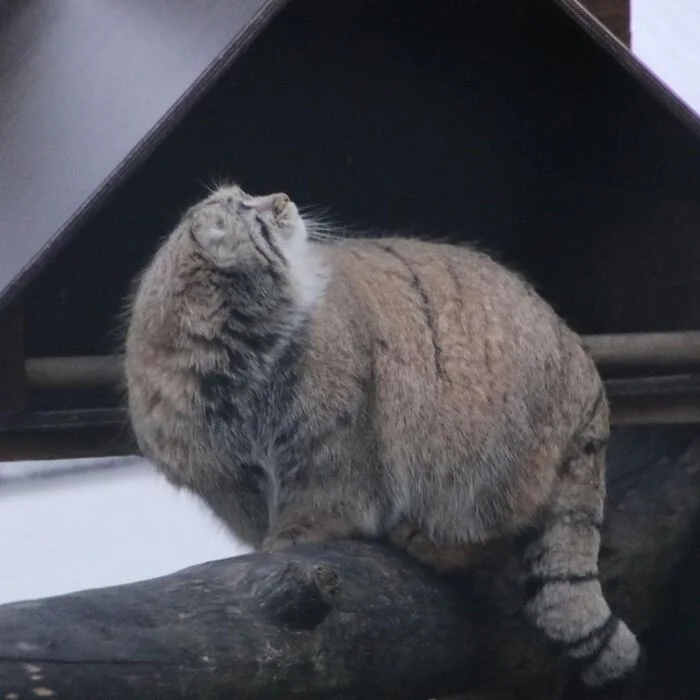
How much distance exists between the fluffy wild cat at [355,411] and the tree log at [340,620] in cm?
12

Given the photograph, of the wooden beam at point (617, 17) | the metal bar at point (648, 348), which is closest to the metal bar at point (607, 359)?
the metal bar at point (648, 348)

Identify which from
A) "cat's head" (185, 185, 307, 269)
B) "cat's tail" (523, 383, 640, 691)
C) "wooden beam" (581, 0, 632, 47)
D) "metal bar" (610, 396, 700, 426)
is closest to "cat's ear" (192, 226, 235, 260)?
"cat's head" (185, 185, 307, 269)

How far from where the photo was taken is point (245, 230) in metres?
3.08

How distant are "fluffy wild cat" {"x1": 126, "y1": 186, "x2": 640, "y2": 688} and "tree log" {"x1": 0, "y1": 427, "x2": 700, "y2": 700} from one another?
119mm

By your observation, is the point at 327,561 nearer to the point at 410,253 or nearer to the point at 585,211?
the point at 410,253

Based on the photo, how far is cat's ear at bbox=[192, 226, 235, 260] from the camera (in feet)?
10.0

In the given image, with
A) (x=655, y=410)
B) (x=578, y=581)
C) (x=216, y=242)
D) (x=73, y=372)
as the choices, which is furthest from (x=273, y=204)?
(x=655, y=410)

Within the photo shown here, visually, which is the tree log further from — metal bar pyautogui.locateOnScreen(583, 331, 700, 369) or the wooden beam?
the wooden beam

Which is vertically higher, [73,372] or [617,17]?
[617,17]

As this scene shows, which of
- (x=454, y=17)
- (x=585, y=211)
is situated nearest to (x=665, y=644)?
(x=585, y=211)

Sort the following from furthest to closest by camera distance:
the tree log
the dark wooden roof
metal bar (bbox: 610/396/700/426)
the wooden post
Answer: metal bar (bbox: 610/396/700/426)
the wooden post
the dark wooden roof
the tree log

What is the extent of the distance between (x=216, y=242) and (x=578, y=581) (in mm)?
1046

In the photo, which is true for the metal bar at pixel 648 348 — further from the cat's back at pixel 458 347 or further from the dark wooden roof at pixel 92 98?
the dark wooden roof at pixel 92 98

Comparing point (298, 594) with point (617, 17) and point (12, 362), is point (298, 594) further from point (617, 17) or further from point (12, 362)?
point (617, 17)
